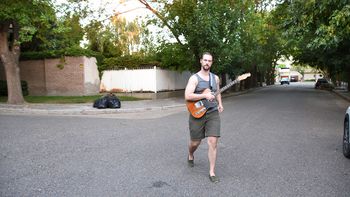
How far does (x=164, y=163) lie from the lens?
5715 mm

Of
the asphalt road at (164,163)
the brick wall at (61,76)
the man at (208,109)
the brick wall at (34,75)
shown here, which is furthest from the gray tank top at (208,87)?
the brick wall at (34,75)

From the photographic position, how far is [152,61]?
23.6m

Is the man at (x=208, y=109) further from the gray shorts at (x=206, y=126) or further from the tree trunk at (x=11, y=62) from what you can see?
the tree trunk at (x=11, y=62)

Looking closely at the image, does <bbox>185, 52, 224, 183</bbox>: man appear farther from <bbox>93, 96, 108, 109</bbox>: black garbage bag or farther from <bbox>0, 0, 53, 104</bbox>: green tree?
<bbox>0, 0, 53, 104</bbox>: green tree

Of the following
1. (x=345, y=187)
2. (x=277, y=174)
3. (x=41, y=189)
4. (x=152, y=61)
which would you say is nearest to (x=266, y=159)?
(x=277, y=174)

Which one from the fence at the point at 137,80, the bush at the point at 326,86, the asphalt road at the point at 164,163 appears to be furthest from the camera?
the bush at the point at 326,86

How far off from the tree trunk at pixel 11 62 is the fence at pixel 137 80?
7.42 metres

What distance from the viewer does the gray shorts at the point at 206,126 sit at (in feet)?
15.7

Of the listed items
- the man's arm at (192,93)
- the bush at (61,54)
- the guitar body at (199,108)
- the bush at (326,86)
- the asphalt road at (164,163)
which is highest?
the bush at (61,54)

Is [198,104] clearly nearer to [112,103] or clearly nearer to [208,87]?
[208,87]

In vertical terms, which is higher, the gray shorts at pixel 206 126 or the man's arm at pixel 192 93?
the man's arm at pixel 192 93

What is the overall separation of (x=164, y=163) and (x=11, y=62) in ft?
47.7

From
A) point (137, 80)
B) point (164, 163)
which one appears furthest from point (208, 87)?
point (137, 80)

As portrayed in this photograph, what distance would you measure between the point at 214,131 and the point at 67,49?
1930 cm
